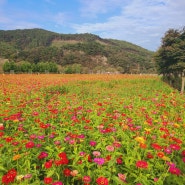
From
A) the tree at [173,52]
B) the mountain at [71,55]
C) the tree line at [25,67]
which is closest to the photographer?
the tree at [173,52]

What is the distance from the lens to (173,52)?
16875 millimetres

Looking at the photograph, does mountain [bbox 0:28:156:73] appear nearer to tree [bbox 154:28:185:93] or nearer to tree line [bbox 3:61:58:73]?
tree line [bbox 3:61:58:73]

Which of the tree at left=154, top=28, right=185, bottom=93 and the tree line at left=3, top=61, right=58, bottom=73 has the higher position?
the tree at left=154, top=28, right=185, bottom=93

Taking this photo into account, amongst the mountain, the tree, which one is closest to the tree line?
the mountain

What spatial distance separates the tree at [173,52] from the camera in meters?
16.5

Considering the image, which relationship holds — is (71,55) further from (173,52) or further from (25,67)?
(173,52)

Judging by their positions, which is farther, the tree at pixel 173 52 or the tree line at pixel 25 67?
the tree line at pixel 25 67

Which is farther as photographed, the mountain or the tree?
the mountain

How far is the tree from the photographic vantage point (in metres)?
16.5

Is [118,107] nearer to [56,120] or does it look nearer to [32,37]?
[56,120]

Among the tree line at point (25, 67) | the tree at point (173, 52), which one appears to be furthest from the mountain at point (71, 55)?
the tree at point (173, 52)

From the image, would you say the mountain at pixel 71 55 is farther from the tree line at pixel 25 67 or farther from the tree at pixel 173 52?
the tree at pixel 173 52

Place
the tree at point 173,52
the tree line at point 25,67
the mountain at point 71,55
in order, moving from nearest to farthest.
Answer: the tree at point 173,52, the tree line at point 25,67, the mountain at point 71,55

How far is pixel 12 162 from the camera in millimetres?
2602
